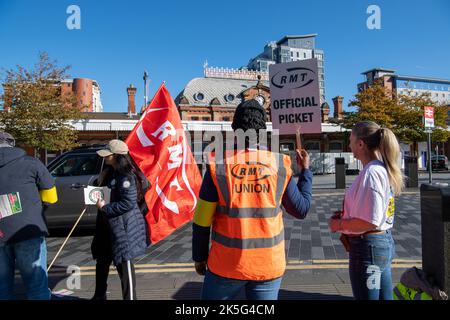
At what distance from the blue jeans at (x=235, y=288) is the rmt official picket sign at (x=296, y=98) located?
75.7 inches

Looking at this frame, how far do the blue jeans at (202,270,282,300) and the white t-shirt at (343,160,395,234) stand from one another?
72cm

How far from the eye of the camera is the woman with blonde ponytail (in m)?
2.20

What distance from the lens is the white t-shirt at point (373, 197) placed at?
7.15 ft

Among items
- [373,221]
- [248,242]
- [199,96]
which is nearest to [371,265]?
[373,221]

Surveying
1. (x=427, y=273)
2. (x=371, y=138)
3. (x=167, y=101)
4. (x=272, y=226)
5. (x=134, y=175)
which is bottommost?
(x=427, y=273)

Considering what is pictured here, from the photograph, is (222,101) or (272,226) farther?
(222,101)

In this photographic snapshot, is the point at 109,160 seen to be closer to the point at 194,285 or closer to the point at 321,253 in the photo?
the point at 194,285

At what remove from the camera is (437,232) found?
2418 millimetres

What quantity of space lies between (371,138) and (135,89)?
45846mm

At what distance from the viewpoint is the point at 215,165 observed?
2041mm

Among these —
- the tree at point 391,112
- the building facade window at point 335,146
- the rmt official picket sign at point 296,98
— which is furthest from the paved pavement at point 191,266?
the building facade window at point 335,146

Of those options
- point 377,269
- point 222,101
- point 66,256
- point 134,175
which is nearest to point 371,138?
point 377,269

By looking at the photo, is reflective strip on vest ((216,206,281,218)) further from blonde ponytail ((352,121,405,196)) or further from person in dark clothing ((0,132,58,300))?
person in dark clothing ((0,132,58,300))

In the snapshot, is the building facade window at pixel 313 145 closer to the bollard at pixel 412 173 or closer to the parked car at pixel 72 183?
the bollard at pixel 412 173
